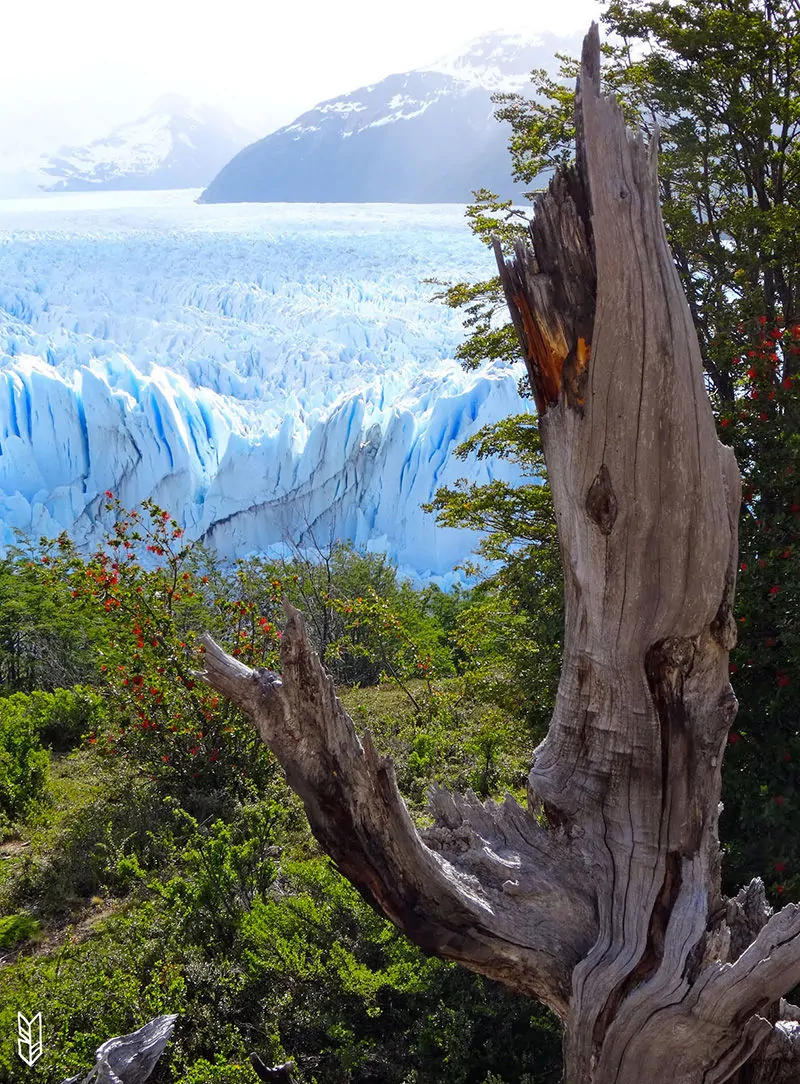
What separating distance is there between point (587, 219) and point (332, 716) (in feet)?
4.43

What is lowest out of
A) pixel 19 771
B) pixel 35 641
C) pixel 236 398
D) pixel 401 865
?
pixel 401 865

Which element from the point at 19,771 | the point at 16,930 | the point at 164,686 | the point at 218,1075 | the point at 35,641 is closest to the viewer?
the point at 218,1075

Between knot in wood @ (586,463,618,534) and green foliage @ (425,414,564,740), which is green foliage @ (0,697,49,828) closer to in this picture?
green foliage @ (425,414,564,740)

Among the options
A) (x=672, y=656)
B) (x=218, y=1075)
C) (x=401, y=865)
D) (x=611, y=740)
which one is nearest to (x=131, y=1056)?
(x=218, y=1075)

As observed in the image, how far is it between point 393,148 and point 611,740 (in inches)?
1387

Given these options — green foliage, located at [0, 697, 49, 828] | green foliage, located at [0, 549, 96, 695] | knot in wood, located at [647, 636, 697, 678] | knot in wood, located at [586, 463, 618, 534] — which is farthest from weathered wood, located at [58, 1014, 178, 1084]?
green foliage, located at [0, 549, 96, 695]

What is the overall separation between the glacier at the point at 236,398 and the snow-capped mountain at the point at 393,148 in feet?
41.2

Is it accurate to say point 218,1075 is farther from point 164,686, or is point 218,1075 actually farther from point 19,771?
point 19,771

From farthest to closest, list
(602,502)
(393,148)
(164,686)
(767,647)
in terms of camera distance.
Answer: (393,148) → (164,686) → (767,647) → (602,502)

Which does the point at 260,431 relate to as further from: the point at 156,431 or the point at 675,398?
the point at 675,398

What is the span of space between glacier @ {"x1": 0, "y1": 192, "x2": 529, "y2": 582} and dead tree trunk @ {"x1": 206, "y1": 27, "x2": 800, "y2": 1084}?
1196 cm

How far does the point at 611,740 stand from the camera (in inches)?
81.0

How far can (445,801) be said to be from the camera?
221 cm

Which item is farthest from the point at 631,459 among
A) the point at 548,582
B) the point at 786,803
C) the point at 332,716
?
the point at 548,582
